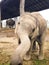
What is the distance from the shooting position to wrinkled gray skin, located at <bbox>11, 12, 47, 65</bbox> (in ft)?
9.17

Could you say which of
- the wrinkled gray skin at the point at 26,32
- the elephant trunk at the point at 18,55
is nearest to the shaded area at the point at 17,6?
the wrinkled gray skin at the point at 26,32

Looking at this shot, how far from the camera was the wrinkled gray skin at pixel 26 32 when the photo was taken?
2795 millimetres

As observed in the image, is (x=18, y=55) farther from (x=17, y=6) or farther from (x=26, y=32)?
(x=17, y=6)

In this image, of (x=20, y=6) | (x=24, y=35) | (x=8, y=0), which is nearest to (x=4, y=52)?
(x=24, y=35)

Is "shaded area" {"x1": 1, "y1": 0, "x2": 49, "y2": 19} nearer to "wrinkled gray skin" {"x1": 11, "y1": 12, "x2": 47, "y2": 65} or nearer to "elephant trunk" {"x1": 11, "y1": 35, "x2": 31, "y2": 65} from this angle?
"wrinkled gray skin" {"x1": 11, "y1": 12, "x2": 47, "y2": 65}

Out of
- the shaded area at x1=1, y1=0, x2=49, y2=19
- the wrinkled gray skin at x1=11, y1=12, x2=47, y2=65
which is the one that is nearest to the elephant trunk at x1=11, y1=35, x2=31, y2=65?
the wrinkled gray skin at x1=11, y1=12, x2=47, y2=65

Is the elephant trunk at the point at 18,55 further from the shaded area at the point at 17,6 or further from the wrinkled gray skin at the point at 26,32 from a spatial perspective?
the shaded area at the point at 17,6

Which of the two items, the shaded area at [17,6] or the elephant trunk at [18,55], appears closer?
the elephant trunk at [18,55]

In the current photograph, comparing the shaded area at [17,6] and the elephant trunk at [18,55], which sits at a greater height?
the shaded area at [17,6]

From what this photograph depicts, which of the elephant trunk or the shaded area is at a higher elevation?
the shaded area

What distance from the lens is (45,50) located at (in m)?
5.78

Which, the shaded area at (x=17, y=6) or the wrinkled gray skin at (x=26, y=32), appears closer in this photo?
the wrinkled gray skin at (x=26, y=32)

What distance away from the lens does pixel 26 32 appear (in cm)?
364

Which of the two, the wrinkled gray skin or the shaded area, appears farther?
the shaded area
